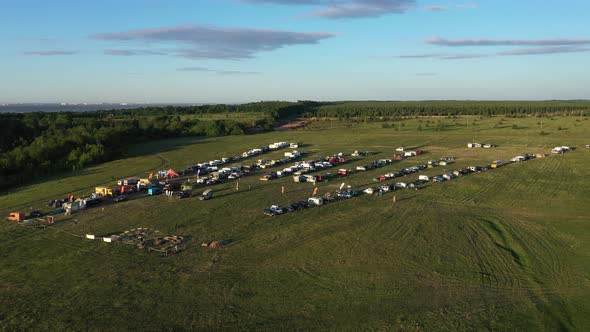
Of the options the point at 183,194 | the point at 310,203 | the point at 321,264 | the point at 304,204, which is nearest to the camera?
the point at 321,264

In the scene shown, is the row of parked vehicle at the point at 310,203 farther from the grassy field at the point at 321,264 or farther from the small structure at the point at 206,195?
the small structure at the point at 206,195

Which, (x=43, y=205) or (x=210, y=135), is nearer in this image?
(x=43, y=205)

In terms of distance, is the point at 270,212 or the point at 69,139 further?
the point at 69,139

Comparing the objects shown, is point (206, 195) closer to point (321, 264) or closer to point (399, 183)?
→ point (321, 264)

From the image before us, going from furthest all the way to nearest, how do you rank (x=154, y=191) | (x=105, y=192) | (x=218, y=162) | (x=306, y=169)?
(x=218, y=162) < (x=306, y=169) < (x=154, y=191) < (x=105, y=192)

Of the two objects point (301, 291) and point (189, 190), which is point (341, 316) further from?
point (189, 190)

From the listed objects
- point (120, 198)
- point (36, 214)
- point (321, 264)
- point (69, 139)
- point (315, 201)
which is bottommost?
point (321, 264)

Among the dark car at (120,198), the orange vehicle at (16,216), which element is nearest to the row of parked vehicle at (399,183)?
the dark car at (120,198)

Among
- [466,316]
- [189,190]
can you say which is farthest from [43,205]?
[466,316]

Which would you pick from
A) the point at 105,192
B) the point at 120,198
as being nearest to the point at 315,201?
the point at 120,198
